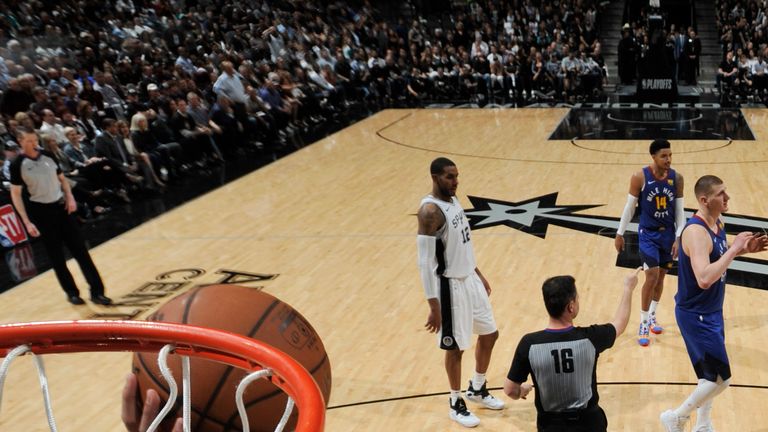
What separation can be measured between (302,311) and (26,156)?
108 inches

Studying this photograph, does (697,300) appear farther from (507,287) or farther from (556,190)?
(556,190)

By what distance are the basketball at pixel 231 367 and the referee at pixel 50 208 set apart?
14.6 ft

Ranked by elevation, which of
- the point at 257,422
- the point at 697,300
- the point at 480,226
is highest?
the point at 257,422

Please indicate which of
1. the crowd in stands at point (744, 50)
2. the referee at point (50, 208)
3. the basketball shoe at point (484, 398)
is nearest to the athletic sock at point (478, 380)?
the basketball shoe at point (484, 398)

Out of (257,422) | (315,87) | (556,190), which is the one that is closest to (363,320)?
(257,422)

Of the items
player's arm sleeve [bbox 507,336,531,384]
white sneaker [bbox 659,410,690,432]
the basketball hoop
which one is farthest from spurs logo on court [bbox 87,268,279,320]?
the basketball hoop

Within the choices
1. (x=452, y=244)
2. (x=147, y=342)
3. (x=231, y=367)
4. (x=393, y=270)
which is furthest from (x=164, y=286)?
(x=147, y=342)

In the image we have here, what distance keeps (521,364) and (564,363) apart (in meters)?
0.19

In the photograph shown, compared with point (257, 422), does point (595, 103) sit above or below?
below

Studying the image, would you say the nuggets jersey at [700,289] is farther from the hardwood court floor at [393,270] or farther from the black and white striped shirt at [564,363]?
the black and white striped shirt at [564,363]

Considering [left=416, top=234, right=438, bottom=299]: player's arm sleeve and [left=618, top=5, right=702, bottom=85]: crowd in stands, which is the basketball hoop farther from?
[left=618, top=5, right=702, bottom=85]: crowd in stands

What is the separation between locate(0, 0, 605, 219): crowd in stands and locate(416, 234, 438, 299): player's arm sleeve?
519 cm

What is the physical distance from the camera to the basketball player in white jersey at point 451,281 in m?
5.11

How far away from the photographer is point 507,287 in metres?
7.76
